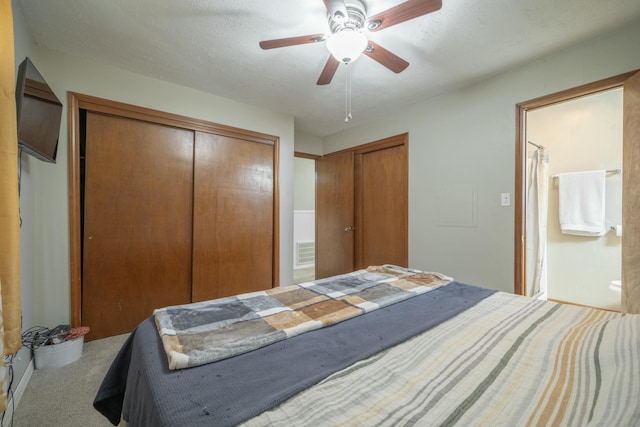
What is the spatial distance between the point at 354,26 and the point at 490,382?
6.00 ft

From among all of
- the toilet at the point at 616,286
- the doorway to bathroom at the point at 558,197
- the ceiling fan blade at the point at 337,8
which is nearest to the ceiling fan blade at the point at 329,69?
the ceiling fan blade at the point at 337,8

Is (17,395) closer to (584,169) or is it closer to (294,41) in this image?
(294,41)

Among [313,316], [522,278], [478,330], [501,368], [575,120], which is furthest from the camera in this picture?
[575,120]

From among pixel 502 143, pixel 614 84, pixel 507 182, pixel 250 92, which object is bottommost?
pixel 507 182

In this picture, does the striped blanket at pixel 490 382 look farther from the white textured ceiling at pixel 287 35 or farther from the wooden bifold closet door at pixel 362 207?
the wooden bifold closet door at pixel 362 207

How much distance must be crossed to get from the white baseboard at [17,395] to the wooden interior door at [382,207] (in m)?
3.18

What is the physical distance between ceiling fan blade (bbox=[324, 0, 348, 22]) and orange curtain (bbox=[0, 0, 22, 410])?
49.7 inches

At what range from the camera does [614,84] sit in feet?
5.96

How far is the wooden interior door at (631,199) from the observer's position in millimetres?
1643

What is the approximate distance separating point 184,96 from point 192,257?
1.64 meters

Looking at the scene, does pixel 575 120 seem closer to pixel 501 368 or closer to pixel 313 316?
pixel 501 368

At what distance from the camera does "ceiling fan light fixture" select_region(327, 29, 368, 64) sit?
1437 millimetres

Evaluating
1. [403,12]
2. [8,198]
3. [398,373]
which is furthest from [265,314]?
[403,12]

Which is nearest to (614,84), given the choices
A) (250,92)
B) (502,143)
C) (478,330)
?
(502,143)
